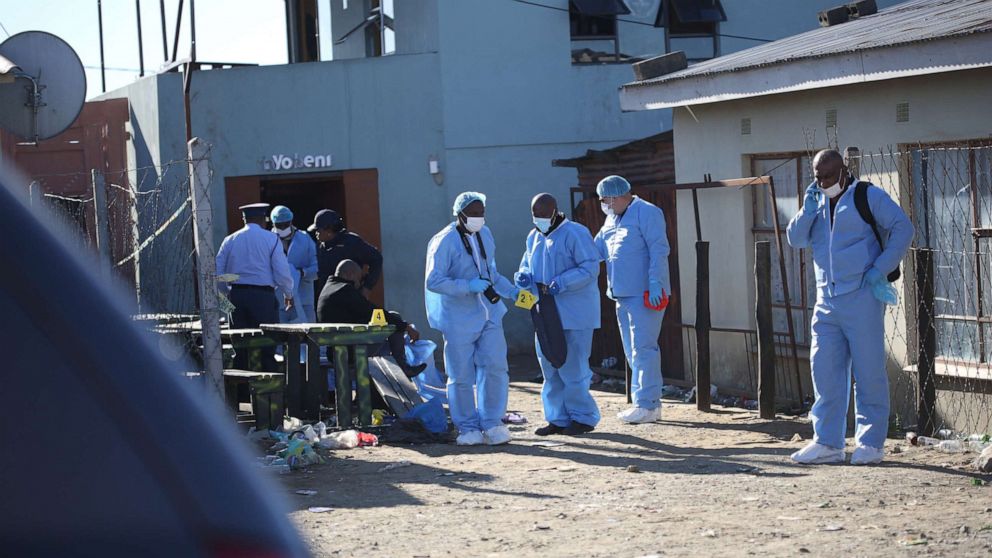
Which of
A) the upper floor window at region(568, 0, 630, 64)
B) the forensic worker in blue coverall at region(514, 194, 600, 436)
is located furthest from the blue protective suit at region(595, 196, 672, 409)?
the upper floor window at region(568, 0, 630, 64)

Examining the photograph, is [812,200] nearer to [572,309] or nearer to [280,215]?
[572,309]

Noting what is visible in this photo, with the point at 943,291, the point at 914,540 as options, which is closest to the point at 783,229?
the point at 943,291

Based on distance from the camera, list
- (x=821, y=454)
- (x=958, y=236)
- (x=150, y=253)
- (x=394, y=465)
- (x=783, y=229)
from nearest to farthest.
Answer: (x=821, y=454) → (x=394, y=465) → (x=958, y=236) → (x=150, y=253) → (x=783, y=229)

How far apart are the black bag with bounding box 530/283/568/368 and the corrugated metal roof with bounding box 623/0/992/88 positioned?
107 inches

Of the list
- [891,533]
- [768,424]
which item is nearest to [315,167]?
[768,424]

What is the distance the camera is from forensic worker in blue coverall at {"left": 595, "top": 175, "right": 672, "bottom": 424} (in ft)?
34.5

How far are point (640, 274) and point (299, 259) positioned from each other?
4.85 metres

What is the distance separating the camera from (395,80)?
17703 millimetres

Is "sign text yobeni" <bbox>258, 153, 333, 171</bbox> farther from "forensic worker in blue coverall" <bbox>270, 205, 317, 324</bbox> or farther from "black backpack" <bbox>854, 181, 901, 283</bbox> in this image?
"black backpack" <bbox>854, 181, 901, 283</bbox>

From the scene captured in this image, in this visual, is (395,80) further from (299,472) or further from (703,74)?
(299,472)

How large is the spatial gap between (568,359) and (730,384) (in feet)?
8.95

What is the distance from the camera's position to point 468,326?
963cm

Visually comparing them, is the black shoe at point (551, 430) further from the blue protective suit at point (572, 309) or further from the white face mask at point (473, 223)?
the white face mask at point (473, 223)

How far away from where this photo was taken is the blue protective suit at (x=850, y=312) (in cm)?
802
